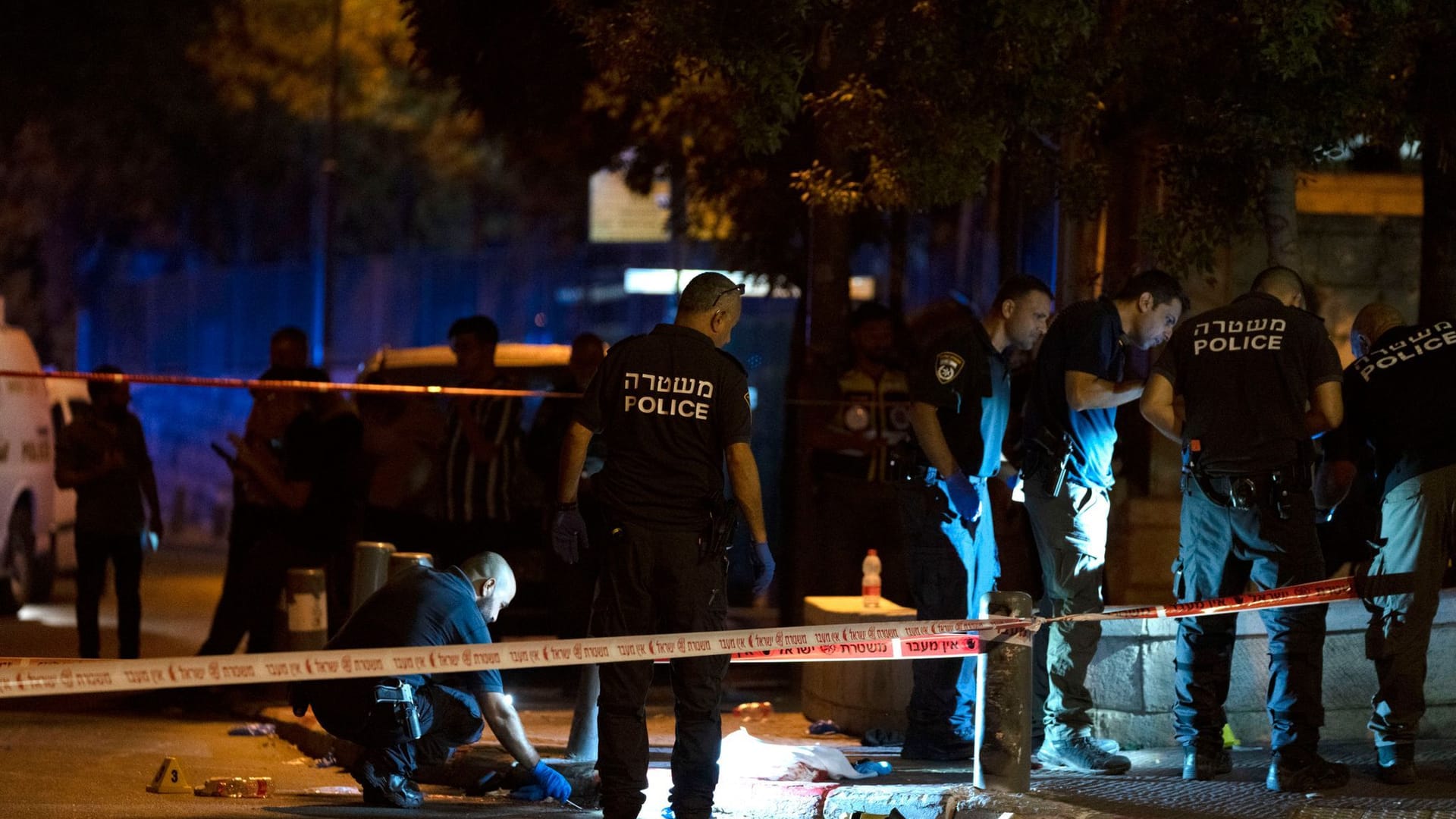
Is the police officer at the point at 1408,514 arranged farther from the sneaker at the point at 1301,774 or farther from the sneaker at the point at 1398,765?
the sneaker at the point at 1301,774

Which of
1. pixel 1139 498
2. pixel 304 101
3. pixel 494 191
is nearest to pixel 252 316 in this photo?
pixel 304 101

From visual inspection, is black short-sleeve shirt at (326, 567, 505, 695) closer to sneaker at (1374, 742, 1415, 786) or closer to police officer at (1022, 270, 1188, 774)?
police officer at (1022, 270, 1188, 774)

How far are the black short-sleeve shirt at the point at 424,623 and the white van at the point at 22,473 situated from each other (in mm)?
7558

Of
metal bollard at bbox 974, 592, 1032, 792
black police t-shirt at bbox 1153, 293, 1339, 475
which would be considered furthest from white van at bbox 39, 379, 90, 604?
black police t-shirt at bbox 1153, 293, 1339, 475

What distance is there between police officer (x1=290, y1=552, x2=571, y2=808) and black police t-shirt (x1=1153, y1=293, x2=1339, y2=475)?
8.92ft

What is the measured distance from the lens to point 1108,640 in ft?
25.0

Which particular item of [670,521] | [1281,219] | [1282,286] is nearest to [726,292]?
[670,521]

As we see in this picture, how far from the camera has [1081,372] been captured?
6.92 m

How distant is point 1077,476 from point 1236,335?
2.80 feet

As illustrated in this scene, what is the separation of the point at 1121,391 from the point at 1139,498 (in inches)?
109

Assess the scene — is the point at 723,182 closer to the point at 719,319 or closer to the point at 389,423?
the point at 389,423

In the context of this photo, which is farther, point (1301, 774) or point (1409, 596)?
point (1409, 596)

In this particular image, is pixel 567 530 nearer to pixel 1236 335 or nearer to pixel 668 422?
pixel 668 422

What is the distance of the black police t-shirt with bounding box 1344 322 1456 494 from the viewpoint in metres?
→ 6.71
